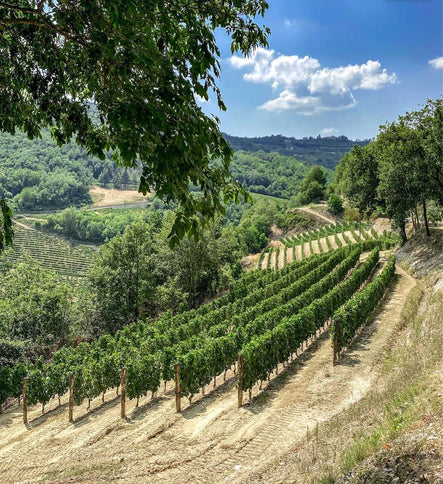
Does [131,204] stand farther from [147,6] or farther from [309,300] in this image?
[147,6]

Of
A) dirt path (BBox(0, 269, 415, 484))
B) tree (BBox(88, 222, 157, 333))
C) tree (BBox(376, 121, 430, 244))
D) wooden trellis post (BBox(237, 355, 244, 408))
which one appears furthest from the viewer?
tree (BBox(88, 222, 157, 333))

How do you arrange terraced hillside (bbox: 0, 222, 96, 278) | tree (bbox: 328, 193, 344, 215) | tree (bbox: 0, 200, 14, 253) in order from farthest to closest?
terraced hillside (bbox: 0, 222, 96, 278), tree (bbox: 328, 193, 344, 215), tree (bbox: 0, 200, 14, 253)

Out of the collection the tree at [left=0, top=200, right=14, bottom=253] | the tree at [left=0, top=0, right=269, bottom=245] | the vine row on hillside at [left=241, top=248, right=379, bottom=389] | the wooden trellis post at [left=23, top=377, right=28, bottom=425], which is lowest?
the wooden trellis post at [left=23, top=377, right=28, bottom=425]

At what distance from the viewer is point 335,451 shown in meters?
7.07

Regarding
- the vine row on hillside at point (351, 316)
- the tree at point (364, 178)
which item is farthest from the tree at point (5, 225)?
the tree at point (364, 178)

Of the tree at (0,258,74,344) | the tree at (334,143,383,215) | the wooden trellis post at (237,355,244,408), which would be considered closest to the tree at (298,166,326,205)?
the tree at (334,143,383,215)

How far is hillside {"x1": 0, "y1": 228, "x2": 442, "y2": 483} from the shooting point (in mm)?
7117

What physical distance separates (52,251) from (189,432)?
102m

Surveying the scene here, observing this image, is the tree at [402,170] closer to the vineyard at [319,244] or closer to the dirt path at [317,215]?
the vineyard at [319,244]

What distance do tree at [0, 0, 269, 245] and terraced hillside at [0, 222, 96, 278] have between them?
8099cm

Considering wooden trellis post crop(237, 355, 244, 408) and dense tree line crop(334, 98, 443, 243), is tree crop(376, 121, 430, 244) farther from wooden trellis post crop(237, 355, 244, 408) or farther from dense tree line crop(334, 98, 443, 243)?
wooden trellis post crop(237, 355, 244, 408)

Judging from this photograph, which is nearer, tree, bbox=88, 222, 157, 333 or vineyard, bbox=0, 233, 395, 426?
vineyard, bbox=0, 233, 395, 426

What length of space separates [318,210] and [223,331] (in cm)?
6778

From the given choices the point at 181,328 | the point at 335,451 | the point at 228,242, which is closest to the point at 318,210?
the point at 228,242
